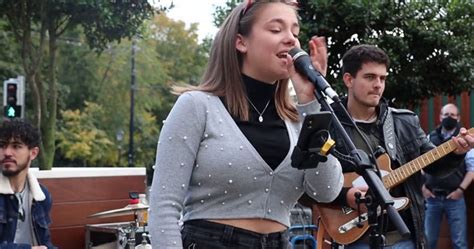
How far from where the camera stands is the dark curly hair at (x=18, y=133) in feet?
18.8

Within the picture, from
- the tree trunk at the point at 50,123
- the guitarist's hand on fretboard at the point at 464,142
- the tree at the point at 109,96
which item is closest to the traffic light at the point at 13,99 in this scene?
the tree trunk at the point at 50,123

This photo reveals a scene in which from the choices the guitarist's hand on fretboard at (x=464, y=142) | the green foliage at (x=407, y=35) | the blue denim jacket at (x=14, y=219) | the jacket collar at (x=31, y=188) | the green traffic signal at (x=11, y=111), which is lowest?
the blue denim jacket at (x=14, y=219)

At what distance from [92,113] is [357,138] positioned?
86.2 ft

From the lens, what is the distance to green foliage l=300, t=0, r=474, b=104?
29.1 feet

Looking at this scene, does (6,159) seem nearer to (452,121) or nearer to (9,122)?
(9,122)

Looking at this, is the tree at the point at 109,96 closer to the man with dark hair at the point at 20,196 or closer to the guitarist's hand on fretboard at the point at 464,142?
the man with dark hair at the point at 20,196

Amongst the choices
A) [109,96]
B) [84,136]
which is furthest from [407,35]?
[109,96]

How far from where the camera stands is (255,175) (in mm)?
2666

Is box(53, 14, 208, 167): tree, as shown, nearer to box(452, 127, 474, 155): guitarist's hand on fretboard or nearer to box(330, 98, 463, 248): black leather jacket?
box(330, 98, 463, 248): black leather jacket

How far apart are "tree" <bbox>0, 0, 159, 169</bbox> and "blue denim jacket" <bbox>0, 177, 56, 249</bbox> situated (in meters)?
6.23

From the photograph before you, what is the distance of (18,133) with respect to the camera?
5777 mm

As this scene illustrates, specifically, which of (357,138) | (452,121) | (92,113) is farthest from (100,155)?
(357,138)

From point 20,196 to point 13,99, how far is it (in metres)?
7.66

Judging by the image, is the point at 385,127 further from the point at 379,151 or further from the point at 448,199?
the point at 448,199
